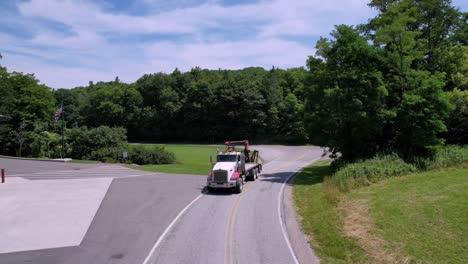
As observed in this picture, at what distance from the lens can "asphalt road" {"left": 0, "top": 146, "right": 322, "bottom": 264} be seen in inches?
516

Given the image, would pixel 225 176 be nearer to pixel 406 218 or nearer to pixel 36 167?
pixel 406 218

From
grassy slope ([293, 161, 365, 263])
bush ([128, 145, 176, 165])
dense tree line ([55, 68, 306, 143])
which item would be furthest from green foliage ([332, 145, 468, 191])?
dense tree line ([55, 68, 306, 143])

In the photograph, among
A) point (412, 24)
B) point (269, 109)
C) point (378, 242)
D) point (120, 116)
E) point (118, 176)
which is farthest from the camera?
point (120, 116)

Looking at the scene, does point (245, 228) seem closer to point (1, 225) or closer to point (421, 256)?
point (421, 256)

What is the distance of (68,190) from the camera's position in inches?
1014

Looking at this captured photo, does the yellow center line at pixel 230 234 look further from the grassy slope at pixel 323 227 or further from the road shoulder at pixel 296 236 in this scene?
the grassy slope at pixel 323 227

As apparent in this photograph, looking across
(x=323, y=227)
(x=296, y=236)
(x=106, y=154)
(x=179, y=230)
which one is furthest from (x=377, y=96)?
(x=106, y=154)

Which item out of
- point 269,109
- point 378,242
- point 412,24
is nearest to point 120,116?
point 269,109

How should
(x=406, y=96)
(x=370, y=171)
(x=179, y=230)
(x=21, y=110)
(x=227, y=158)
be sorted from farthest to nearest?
(x=21, y=110)
(x=406, y=96)
(x=227, y=158)
(x=370, y=171)
(x=179, y=230)

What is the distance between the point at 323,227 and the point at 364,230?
6.22 feet

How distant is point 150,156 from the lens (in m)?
47.5

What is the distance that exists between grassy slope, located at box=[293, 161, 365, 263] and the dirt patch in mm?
325

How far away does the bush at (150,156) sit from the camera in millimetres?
47188

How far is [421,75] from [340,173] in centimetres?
1204
